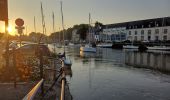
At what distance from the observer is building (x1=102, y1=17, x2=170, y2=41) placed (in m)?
127

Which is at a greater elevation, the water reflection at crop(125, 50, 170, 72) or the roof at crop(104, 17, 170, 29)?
the roof at crop(104, 17, 170, 29)

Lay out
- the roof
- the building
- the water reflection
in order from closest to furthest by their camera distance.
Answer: the water reflection < the building < the roof

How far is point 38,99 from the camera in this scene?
8.52 meters

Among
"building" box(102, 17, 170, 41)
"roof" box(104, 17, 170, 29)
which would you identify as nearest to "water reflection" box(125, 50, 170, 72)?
"building" box(102, 17, 170, 41)

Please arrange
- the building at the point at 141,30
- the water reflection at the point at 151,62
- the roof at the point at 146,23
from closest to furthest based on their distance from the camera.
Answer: the water reflection at the point at 151,62 → the building at the point at 141,30 → the roof at the point at 146,23

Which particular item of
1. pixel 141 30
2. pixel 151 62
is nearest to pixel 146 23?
pixel 141 30

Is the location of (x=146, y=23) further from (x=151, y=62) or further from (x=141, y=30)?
(x=151, y=62)

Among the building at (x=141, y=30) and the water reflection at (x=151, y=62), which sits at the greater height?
the building at (x=141, y=30)

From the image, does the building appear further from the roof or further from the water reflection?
the water reflection

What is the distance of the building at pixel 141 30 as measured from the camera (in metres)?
127

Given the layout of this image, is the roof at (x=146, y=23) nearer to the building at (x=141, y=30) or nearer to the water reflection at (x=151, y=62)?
the building at (x=141, y=30)

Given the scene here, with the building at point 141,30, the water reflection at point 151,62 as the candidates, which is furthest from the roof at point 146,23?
the water reflection at point 151,62

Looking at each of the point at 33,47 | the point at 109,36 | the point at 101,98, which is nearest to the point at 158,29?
the point at 109,36

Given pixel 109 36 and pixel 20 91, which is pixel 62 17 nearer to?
pixel 20 91
